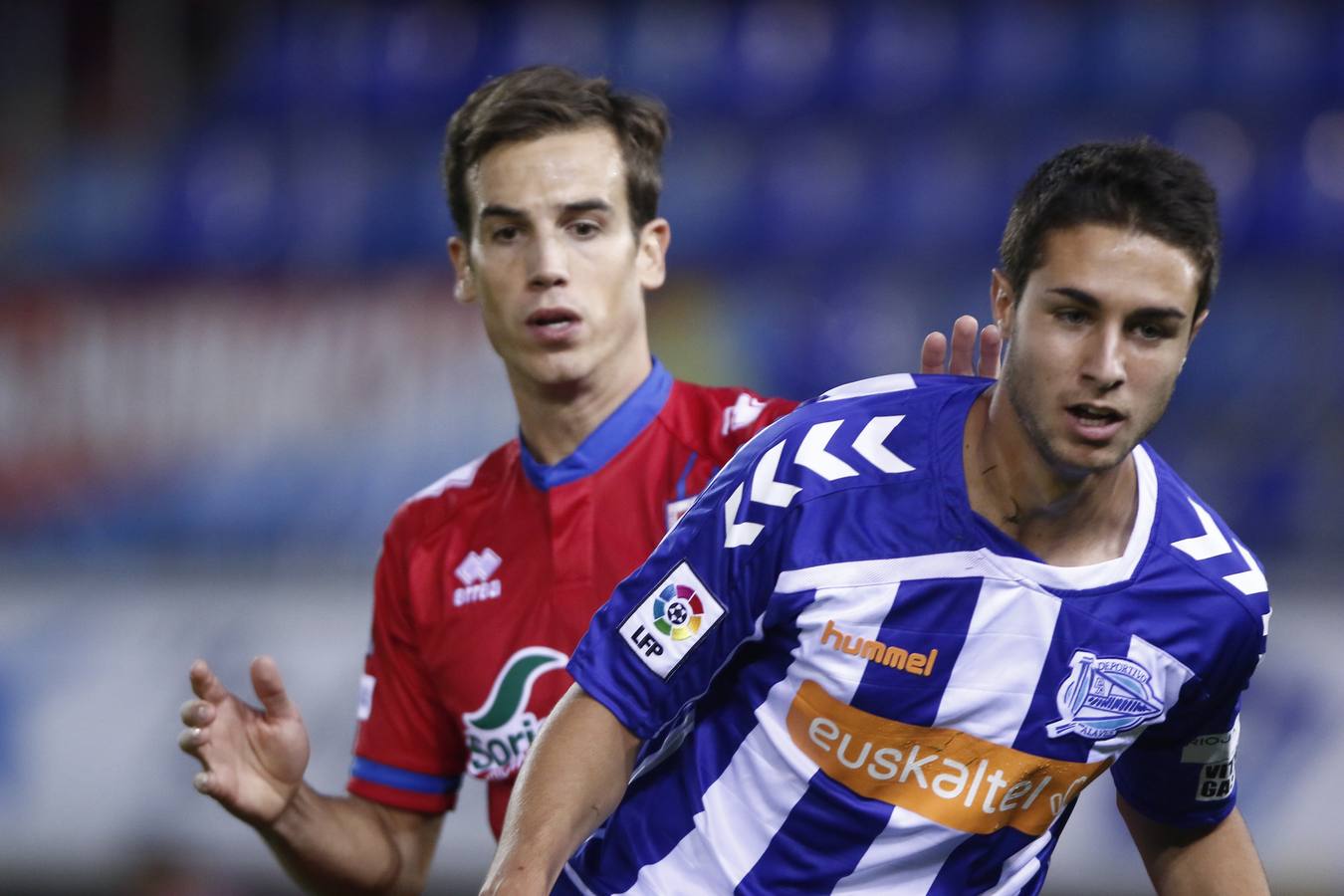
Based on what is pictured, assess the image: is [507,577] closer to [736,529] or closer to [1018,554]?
[736,529]

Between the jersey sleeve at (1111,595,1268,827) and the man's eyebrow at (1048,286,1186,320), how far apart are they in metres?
0.45

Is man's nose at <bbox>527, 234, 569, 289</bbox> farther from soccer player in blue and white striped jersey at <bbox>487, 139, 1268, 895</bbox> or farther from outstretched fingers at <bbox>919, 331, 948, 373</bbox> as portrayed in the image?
soccer player in blue and white striped jersey at <bbox>487, 139, 1268, 895</bbox>

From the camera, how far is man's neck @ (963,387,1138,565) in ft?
7.16

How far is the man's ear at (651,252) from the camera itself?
320 cm

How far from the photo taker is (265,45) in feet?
26.0

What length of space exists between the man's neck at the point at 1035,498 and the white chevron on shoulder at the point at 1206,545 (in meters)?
0.08

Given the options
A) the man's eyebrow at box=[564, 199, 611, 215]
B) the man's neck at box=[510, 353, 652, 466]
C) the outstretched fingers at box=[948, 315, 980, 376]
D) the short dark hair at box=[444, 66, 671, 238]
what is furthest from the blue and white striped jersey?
the short dark hair at box=[444, 66, 671, 238]

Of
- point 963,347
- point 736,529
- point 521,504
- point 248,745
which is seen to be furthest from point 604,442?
point 736,529

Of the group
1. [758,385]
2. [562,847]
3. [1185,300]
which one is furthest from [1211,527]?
[758,385]

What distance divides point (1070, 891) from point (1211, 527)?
345cm

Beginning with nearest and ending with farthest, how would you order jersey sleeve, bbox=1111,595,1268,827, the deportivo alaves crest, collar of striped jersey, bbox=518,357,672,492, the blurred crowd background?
jersey sleeve, bbox=1111,595,1268,827 < the deportivo alaves crest < collar of striped jersey, bbox=518,357,672,492 < the blurred crowd background

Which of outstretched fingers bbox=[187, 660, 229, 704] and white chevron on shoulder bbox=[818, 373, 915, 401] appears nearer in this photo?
white chevron on shoulder bbox=[818, 373, 915, 401]

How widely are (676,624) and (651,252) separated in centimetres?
127

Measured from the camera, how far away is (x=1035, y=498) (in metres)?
2.19
